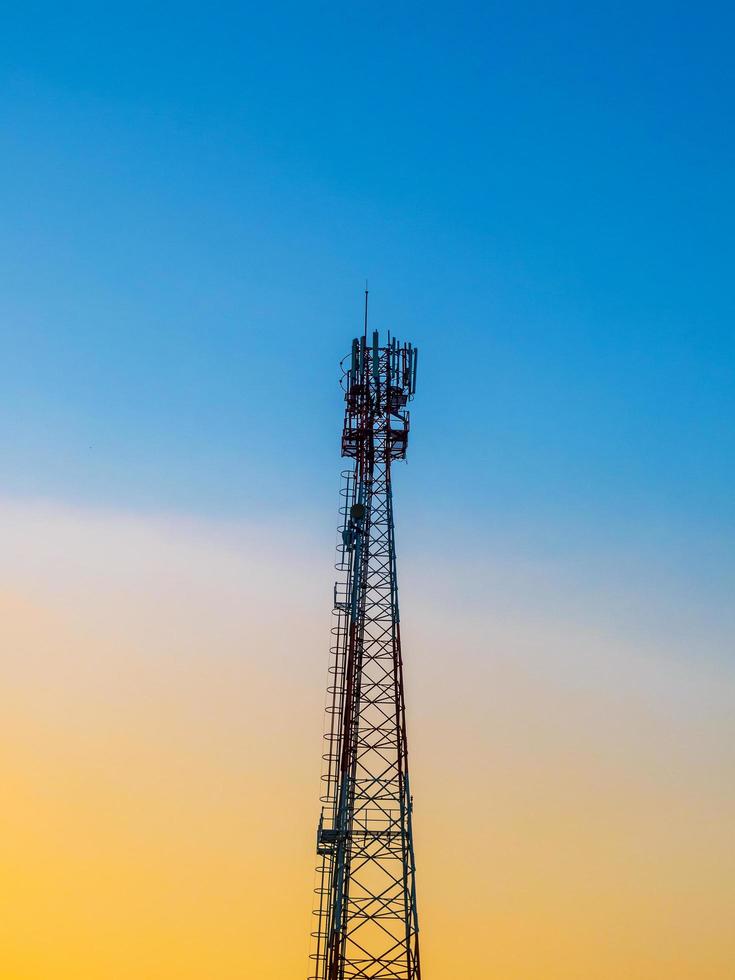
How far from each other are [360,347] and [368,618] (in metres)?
12.1

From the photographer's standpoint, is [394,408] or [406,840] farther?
[394,408]

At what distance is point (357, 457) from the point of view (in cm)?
5191

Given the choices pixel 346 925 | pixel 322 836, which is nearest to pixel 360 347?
pixel 322 836

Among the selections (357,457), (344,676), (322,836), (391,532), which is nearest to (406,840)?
(322,836)

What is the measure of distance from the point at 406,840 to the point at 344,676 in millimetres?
7071

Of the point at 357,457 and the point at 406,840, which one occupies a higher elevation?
the point at 357,457

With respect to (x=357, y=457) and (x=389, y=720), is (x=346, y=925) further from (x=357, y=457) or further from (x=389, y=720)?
(x=357, y=457)

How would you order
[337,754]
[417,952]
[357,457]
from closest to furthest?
[417,952]
[337,754]
[357,457]

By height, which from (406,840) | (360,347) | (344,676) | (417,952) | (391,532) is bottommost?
(417,952)

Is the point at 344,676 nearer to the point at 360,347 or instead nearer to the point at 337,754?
the point at 337,754

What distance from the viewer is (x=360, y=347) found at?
173 feet

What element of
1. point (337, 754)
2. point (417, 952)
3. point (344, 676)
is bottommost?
point (417, 952)

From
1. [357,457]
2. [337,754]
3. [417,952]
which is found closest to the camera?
[417,952]

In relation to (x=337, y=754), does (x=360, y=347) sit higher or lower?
higher
